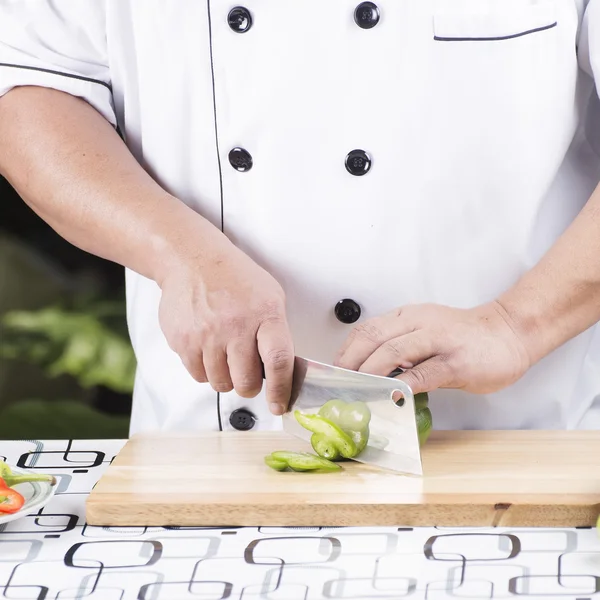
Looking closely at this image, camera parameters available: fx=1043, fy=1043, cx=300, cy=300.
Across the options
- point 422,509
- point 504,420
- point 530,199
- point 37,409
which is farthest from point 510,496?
point 37,409

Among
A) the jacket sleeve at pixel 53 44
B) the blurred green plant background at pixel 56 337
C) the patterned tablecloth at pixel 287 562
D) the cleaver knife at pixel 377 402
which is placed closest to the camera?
the patterned tablecloth at pixel 287 562

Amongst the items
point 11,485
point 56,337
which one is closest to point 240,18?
point 11,485

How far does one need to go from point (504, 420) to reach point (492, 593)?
459mm

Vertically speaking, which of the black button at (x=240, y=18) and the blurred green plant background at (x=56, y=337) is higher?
the blurred green plant background at (x=56, y=337)

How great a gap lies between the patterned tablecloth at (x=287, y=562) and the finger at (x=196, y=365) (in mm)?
217

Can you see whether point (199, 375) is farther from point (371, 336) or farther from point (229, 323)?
point (371, 336)

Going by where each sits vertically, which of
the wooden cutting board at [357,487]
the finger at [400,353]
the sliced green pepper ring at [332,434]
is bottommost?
the wooden cutting board at [357,487]

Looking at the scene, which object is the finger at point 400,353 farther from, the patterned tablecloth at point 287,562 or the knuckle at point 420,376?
the patterned tablecloth at point 287,562

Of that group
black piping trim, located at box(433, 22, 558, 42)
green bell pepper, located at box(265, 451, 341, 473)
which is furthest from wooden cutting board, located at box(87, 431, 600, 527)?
black piping trim, located at box(433, 22, 558, 42)

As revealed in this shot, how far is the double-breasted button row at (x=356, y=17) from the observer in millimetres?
1210

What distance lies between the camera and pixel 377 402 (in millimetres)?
1144

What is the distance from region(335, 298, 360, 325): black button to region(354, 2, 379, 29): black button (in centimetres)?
33

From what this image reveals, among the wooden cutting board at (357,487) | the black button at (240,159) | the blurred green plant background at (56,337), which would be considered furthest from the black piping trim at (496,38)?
the blurred green plant background at (56,337)

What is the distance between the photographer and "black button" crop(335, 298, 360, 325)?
50.3 inches
